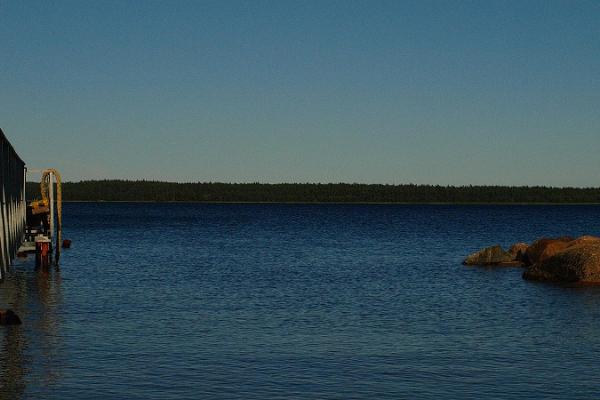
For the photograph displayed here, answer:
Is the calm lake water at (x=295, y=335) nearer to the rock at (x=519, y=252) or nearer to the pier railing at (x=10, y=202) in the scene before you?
the pier railing at (x=10, y=202)

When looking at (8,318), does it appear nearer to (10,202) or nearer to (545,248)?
→ (10,202)

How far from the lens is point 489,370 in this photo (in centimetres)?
2173

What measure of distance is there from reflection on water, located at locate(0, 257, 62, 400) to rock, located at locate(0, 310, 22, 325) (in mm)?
234

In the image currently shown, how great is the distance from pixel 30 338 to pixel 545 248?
34882 mm

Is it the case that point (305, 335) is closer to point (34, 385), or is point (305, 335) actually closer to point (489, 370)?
point (489, 370)

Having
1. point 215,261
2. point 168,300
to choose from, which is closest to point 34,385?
point 168,300

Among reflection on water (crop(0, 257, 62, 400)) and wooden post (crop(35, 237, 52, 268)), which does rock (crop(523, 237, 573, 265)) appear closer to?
reflection on water (crop(0, 257, 62, 400))

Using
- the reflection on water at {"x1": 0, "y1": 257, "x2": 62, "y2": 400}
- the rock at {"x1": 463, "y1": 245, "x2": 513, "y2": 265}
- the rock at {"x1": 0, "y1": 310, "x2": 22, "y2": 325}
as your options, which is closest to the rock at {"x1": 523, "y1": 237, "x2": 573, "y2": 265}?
the rock at {"x1": 463, "y1": 245, "x2": 513, "y2": 265}

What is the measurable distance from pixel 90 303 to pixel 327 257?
34.9 metres

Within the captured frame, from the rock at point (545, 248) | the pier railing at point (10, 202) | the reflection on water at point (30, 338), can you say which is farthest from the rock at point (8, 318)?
the rock at point (545, 248)

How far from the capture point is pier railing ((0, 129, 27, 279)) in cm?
3297

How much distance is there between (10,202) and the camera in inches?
1769

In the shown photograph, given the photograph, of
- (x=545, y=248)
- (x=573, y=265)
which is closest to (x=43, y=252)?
(x=573, y=265)

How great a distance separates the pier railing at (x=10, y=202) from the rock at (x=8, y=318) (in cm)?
323
